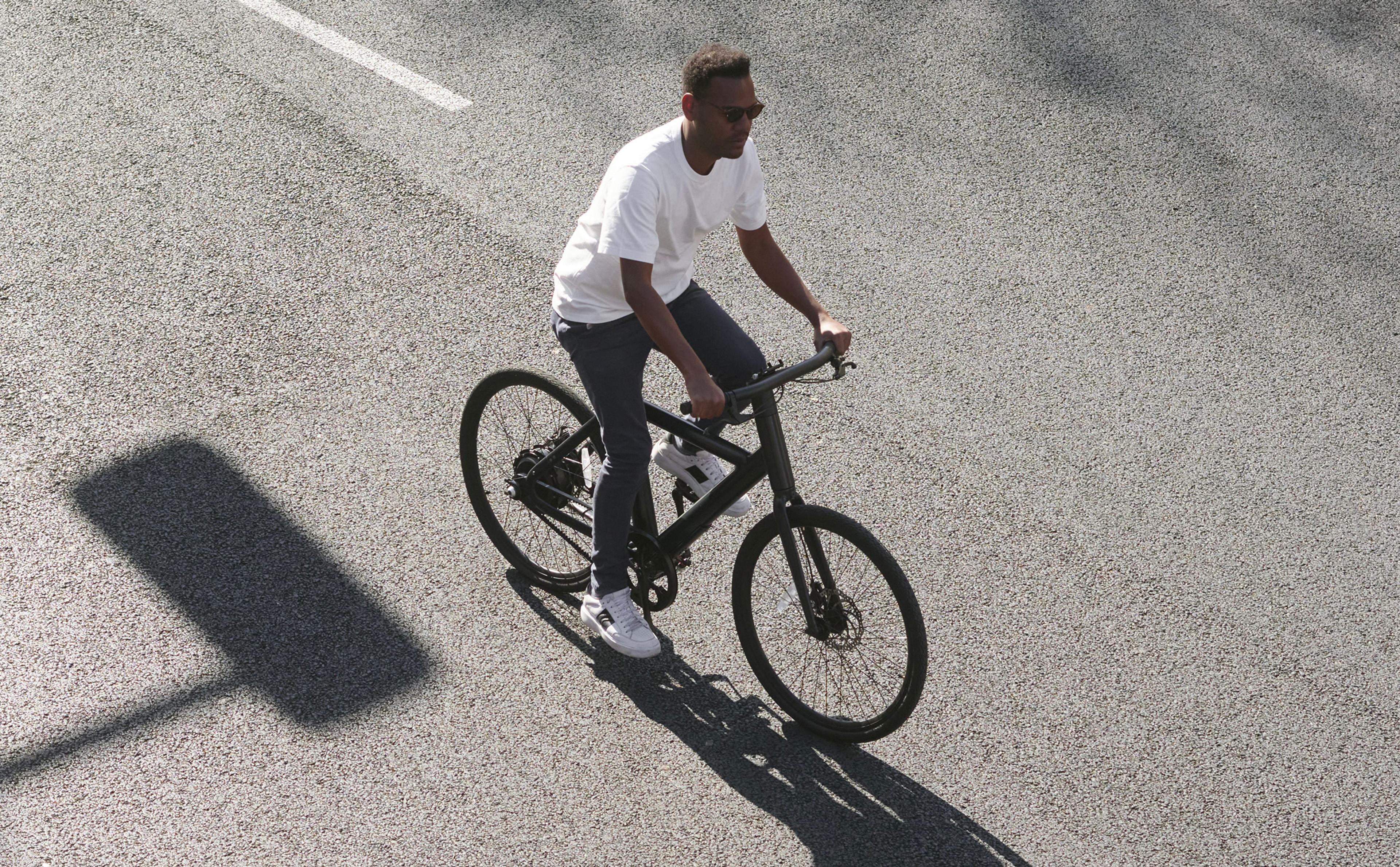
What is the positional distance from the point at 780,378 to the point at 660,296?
1.33 ft

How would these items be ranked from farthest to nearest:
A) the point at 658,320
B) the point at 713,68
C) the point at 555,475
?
the point at 555,475, the point at 658,320, the point at 713,68

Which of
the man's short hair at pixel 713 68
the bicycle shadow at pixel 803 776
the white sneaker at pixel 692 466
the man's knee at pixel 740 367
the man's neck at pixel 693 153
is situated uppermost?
the man's short hair at pixel 713 68

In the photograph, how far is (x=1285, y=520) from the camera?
493cm

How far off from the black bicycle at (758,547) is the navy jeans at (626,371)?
0.45ft

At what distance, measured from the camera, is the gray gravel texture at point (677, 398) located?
3.99 m

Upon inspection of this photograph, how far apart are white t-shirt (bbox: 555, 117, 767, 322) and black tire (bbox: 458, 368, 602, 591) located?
0.69 meters

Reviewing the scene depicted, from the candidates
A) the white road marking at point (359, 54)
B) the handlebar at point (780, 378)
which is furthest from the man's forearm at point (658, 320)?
the white road marking at point (359, 54)

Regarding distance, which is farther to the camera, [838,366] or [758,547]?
[758,547]

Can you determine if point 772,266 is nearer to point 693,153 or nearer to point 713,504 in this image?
point 693,153

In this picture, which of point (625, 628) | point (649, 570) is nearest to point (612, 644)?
point (625, 628)

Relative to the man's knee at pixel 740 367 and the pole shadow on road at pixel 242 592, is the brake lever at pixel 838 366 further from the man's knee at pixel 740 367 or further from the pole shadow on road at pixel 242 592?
the pole shadow on road at pixel 242 592

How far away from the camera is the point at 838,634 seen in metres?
4.00

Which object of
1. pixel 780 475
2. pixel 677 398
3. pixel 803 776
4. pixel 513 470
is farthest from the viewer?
pixel 677 398

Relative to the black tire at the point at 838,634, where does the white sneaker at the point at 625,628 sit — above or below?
below
